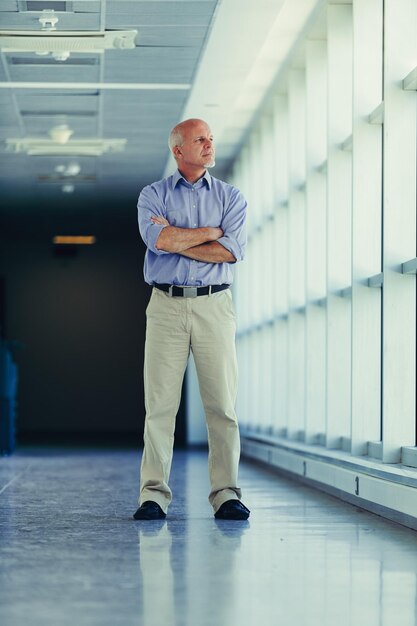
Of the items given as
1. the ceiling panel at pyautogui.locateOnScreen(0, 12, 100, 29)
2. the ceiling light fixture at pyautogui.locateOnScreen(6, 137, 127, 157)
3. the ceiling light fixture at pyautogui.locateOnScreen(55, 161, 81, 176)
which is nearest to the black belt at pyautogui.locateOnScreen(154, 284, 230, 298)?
the ceiling panel at pyautogui.locateOnScreen(0, 12, 100, 29)

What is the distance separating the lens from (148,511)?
4395 millimetres

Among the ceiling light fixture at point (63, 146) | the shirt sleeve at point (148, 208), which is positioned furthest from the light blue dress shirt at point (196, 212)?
the ceiling light fixture at point (63, 146)

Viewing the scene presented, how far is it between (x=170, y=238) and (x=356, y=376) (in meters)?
1.87

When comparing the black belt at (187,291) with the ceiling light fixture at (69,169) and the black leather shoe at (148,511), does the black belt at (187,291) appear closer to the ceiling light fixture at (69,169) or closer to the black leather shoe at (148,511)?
the black leather shoe at (148,511)

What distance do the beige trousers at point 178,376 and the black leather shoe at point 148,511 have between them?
0.8 inches

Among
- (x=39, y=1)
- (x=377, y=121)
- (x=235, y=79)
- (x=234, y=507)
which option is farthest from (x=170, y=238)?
(x=235, y=79)

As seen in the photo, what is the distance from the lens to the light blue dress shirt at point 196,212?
4.42 m

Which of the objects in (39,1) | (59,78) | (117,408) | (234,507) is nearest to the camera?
(234,507)

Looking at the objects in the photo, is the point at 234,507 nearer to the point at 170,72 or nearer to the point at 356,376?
the point at 356,376

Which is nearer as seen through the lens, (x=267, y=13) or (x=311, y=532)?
(x=311, y=532)

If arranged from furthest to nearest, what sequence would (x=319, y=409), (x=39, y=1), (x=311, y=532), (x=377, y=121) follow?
(x=319, y=409)
(x=39, y=1)
(x=377, y=121)
(x=311, y=532)

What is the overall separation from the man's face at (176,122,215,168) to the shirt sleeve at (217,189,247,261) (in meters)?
0.19

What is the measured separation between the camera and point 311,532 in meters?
4.08

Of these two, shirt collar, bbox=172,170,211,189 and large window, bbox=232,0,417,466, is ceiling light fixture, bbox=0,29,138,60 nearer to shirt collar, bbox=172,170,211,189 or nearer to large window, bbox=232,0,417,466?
large window, bbox=232,0,417,466
